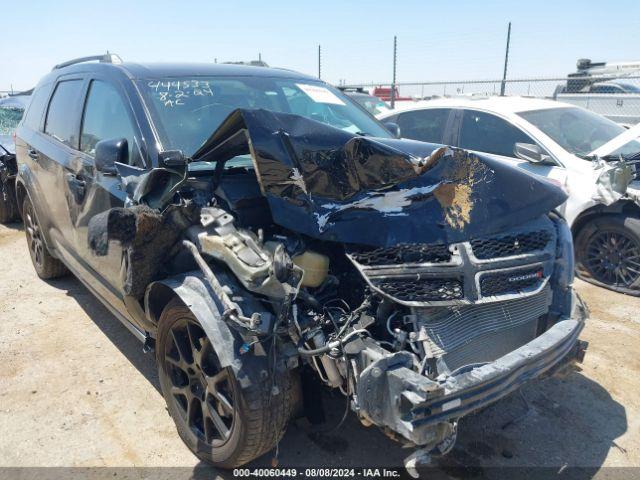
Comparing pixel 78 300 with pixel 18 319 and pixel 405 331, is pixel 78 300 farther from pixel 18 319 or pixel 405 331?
pixel 405 331

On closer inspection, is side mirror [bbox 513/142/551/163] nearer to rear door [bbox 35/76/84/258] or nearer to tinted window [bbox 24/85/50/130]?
rear door [bbox 35/76/84/258]

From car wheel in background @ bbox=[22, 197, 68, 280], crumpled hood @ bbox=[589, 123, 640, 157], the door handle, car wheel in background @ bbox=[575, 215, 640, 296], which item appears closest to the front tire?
the door handle

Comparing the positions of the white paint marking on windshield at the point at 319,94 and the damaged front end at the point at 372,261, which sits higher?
the white paint marking on windshield at the point at 319,94

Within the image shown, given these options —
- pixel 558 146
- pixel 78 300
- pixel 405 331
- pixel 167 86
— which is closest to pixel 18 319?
pixel 78 300

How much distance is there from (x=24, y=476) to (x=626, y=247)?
509cm

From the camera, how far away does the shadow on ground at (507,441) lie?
275 centimetres

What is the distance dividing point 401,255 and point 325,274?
37cm

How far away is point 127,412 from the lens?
10.6ft

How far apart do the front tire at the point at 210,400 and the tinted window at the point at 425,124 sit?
15.0ft

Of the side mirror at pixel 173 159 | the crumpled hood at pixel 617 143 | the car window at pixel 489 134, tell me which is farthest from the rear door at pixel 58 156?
the crumpled hood at pixel 617 143

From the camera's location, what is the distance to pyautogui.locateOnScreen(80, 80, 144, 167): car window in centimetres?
317

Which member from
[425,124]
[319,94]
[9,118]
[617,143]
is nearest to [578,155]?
[617,143]

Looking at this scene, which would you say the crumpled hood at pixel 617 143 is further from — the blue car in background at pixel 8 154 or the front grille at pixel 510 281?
the blue car in background at pixel 8 154

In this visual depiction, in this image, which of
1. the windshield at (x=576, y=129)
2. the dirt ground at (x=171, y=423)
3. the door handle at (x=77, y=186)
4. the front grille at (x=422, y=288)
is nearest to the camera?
the front grille at (x=422, y=288)
